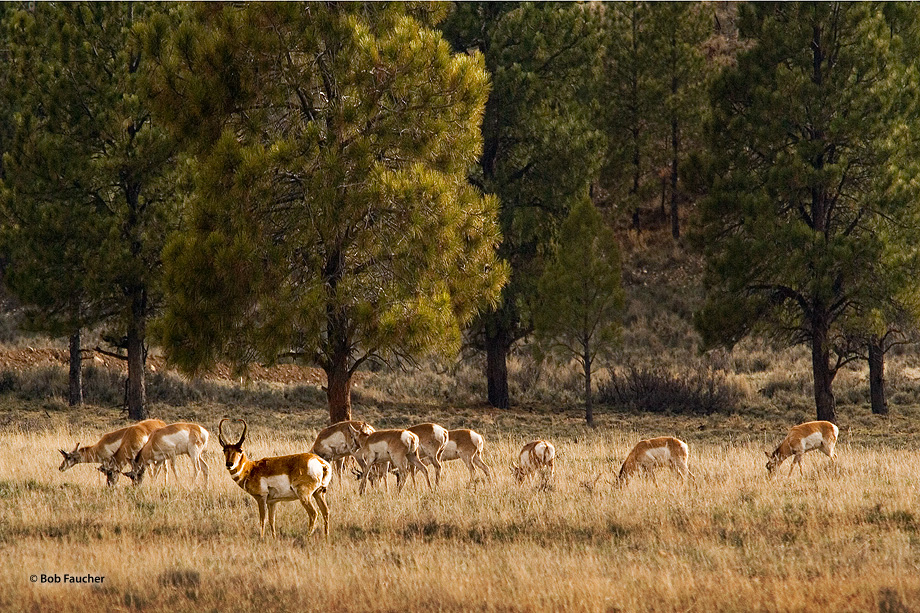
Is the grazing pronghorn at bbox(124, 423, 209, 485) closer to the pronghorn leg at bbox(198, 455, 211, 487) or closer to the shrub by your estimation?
the pronghorn leg at bbox(198, 455, 211, 487)

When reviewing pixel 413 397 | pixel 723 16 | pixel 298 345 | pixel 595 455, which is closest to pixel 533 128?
pixel 413 397

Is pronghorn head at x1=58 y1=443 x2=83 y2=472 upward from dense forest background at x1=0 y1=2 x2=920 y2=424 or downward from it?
downward

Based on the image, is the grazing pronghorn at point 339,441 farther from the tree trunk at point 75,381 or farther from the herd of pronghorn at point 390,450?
the tree trunk at point 75,381

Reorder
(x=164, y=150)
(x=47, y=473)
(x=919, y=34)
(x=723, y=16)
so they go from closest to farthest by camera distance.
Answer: (x=47, y=473) < (x=164, y=150) < (x=919, y=34) < (x=723, y=16)

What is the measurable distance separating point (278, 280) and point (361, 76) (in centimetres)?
333

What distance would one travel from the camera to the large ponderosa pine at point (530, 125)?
2909cm

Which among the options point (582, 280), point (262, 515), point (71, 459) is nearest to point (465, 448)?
point (262, 515)

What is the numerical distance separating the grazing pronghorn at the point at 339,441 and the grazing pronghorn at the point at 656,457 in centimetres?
364

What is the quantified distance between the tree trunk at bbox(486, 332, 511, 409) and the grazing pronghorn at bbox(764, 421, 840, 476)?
606 inches

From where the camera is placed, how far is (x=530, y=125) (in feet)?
95.8

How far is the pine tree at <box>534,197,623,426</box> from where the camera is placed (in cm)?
2703

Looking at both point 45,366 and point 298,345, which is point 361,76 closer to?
point 298,345

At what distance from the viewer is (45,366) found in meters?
34.0

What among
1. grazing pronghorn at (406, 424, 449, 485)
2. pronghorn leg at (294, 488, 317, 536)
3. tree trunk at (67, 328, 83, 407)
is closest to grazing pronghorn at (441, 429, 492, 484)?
grazing pronghorn at (406, 424, 449, 485)
